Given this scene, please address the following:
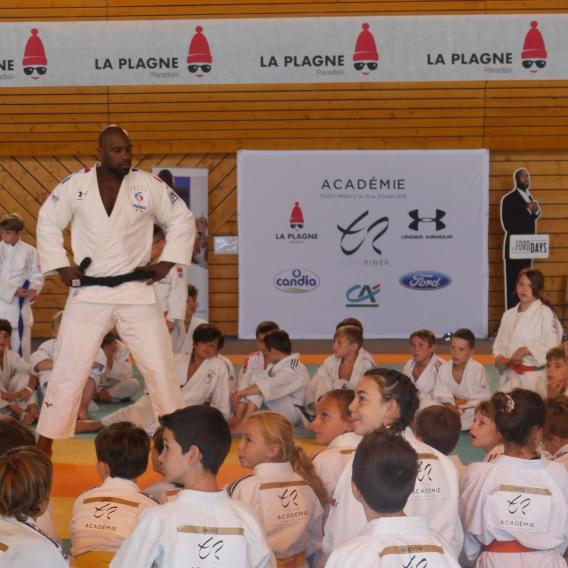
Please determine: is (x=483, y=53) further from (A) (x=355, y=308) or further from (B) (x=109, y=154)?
(B) (x=109, y=154)

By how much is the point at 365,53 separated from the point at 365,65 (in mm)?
136

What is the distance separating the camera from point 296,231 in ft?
38.1

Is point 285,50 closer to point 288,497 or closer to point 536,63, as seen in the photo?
point 536,63

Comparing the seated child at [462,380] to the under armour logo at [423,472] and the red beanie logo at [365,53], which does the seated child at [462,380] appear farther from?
the red beanie logo at [365,53]

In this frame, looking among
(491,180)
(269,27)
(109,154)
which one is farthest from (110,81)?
(109,154)

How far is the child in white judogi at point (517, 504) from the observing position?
357 cm

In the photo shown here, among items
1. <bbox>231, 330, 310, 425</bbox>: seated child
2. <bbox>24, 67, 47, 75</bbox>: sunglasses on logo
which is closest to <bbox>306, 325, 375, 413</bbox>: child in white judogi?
<bbox>231, 330, 310, 425</bbox>: seated child

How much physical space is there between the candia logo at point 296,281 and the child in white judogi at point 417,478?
308 inches

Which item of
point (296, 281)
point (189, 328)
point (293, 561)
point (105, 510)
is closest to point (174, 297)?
point (189, 328)

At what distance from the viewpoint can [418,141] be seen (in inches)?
462

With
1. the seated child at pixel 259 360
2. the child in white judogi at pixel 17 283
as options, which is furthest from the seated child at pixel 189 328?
the child in white judogi at pixel 17 283

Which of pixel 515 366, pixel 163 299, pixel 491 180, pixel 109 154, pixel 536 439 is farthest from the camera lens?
pixel 491 180

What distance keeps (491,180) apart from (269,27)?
3324 millimetres

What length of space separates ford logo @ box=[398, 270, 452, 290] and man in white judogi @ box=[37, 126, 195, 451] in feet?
20.9
